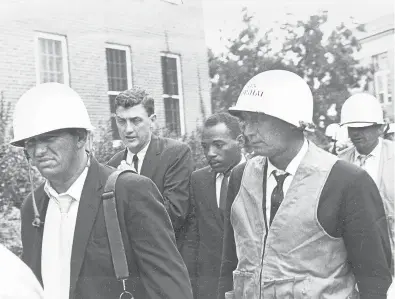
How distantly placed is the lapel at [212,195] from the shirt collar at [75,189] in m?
1.76

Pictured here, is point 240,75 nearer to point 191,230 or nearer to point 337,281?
point 191,230

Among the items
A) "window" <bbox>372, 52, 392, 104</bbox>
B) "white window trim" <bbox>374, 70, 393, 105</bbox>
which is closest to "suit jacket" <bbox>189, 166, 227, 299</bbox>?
"window" <bbox>372, 52, 392, 104</bbox>

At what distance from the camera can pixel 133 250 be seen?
8.20 ft

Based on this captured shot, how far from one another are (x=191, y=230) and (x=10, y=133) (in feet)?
9.16

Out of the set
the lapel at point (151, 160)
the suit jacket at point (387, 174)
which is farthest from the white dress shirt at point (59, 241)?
the suit jacket at point (387, 174)

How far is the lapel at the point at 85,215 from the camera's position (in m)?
2.47

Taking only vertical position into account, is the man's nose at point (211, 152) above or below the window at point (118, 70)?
below

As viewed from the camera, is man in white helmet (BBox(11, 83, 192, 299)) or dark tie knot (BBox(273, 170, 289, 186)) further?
dark tie knot (BBox(273, 170, 289, 186))

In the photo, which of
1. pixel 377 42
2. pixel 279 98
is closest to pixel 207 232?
pixel 279 98

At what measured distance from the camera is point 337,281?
9.11 feet

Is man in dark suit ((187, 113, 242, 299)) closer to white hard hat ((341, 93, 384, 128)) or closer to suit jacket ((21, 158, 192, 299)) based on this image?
white hard hat ((341, 93, 384, 128))

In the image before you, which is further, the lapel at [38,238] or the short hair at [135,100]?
the short hair at [135,100]

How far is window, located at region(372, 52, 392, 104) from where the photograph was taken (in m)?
14.2

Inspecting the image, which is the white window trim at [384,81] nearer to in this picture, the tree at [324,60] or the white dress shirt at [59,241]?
the tree at [324,60]
